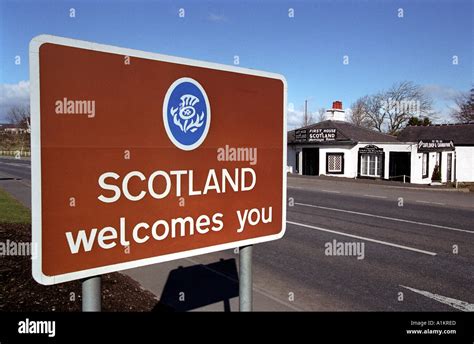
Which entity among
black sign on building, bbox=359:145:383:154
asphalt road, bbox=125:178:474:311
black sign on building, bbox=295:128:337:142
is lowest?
asphalt road, bbox=125:178:474:311

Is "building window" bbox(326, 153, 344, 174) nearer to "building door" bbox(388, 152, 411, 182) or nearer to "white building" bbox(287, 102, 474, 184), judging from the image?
"white building" bbox(287, 102, 474, 184)

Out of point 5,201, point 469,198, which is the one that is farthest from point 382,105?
point 5,201

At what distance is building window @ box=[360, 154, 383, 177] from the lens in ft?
95.8

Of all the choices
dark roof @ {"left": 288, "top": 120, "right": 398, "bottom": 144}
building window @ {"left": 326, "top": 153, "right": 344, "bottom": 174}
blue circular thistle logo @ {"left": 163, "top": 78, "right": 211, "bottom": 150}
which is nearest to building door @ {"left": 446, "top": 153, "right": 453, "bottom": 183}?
dark roof @ {"left": 288, "top": 120, "right": 398, "bottom": 144}

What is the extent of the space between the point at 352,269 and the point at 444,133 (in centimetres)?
2894

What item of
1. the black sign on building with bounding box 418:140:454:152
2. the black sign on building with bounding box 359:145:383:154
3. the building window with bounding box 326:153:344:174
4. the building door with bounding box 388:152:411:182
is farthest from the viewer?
the building window with bounding box 326:153:344:174

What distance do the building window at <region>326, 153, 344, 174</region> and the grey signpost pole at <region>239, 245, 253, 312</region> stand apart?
29.9m

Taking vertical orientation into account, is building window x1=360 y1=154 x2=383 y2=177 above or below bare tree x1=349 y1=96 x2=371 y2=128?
below

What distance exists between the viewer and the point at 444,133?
31828 mm

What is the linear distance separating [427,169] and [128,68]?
29.5 metres

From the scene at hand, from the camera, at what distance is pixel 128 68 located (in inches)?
65.8

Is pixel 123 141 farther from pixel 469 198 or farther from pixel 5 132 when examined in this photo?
pixel 5 132

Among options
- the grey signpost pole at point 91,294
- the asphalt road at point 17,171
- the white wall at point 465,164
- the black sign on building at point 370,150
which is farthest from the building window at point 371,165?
the grey signpost pole at point 91,294

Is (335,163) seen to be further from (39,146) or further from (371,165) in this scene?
(39,146)
